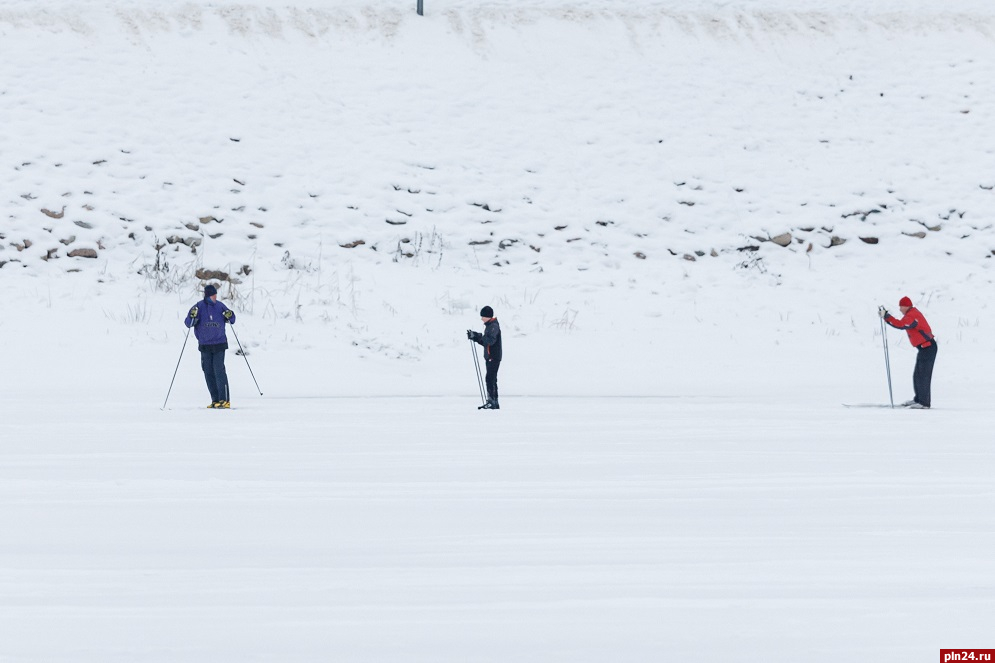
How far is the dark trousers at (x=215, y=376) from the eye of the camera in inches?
512

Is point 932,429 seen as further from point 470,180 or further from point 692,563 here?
point 470,180

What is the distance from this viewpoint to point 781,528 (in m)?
5.79

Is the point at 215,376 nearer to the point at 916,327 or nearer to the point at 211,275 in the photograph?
the point at 211,275

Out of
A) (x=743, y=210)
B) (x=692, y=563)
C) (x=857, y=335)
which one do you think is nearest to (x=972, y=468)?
(x=692, y=563)

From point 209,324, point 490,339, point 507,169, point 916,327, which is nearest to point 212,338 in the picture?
point 209,324

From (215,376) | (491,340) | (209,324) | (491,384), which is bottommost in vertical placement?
(491,384)

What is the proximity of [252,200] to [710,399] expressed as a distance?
1149 cm

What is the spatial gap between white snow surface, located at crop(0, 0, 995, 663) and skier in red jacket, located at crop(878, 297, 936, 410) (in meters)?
0.93

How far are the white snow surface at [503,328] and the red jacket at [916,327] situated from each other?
132cm

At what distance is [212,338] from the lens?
13.2 metres

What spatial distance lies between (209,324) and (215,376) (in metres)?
0.72

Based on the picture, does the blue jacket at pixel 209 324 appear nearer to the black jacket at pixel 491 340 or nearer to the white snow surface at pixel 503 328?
the white snow surface at pixel 503 328

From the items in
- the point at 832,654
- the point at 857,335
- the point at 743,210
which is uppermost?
the point at 743,210

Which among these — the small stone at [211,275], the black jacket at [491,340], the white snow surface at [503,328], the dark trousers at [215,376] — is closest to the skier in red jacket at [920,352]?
the white snow surface at [503,328]
